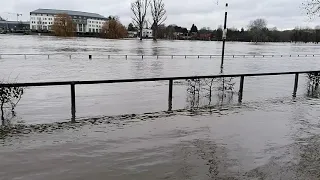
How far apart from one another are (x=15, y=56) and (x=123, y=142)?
33.2m

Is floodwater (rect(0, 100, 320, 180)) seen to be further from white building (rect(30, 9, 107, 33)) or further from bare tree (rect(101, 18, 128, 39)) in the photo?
white building (rect(30, 9, 107, 33))

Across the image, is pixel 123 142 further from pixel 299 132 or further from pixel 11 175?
pixel 299 132

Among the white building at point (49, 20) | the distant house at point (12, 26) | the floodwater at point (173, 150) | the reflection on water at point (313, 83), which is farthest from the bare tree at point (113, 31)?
the floodwater at point (173, 150)

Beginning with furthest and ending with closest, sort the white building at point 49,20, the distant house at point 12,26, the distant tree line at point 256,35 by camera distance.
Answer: the distant house at point 12,26
the white building at point 49,20
the distant tree line at point 256,35

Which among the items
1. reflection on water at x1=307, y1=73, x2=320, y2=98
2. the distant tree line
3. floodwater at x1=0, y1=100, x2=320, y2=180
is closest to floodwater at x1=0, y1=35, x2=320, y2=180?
floodwater at x1=0, y1=100, x2=320, y2=180

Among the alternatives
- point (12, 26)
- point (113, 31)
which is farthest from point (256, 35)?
point (12, 26)

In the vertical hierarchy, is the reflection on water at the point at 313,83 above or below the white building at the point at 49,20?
below

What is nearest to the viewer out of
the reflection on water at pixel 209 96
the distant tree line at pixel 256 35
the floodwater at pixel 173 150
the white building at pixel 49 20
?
the floodwater at pixel 173 150

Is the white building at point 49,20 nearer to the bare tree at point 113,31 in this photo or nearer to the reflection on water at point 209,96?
the bare tree at point 113,31

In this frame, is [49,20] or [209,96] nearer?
[209,96]

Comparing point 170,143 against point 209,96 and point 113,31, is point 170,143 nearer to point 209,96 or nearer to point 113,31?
point 209,96

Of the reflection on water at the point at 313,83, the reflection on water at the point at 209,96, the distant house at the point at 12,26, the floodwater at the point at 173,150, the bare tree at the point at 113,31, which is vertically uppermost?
the distant house at the point at 12,26

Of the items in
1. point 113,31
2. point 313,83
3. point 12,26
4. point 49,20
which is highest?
point 49,20

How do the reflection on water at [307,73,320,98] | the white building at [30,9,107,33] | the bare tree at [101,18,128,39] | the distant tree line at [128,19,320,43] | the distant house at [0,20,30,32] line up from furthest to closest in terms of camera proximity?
the distant house at [0,20,30,32] < the white building at [30,9,107,33] < the distant tree line at [128,19,320,43] < the bare tree at [101,18,128,39] < the reflection on water at [307,73,320,98]
